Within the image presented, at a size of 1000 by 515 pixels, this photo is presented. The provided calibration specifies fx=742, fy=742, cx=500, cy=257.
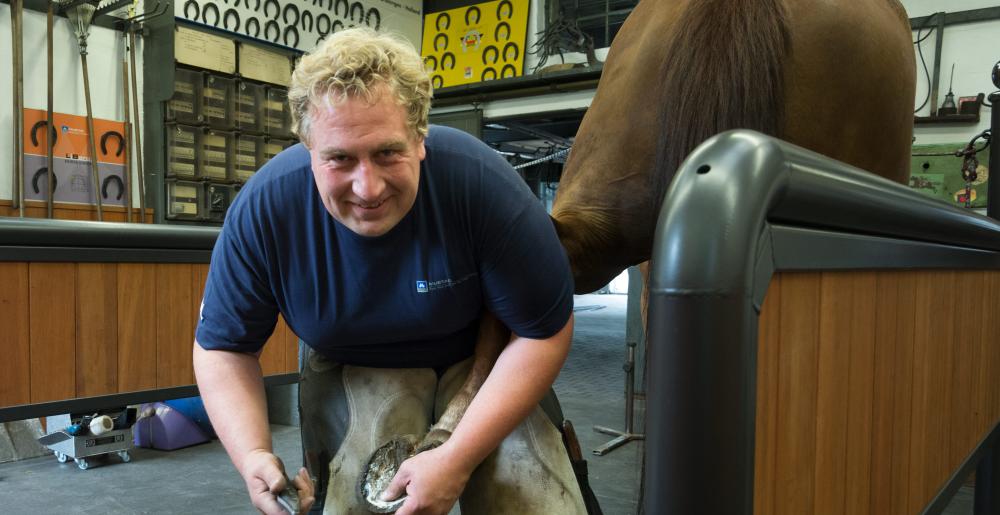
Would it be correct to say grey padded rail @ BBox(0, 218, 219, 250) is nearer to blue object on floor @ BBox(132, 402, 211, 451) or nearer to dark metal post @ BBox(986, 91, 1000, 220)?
blue object on floor @ BBox(132, 402, 211, 451)

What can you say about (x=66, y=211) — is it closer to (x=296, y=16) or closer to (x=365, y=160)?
(x=296, y=16)

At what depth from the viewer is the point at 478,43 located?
7.04 metres

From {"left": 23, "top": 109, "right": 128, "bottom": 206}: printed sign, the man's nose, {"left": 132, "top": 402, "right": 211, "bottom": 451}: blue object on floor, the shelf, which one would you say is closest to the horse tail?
the man's nose

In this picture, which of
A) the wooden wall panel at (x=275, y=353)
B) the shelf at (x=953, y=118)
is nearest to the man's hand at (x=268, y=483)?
the wooden wall panel at (x=275, y=353)

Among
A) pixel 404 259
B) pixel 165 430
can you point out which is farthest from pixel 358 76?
pixel 165 430

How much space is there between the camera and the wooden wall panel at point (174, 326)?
2.05 metres

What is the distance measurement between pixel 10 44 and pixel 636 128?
15.0 ft

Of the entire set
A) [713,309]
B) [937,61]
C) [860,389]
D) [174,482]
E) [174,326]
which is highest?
[937,61]

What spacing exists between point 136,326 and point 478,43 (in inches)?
219

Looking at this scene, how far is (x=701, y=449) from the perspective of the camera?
533mm

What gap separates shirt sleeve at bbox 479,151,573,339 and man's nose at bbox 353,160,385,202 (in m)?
0.19

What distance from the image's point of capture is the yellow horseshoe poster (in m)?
6.79

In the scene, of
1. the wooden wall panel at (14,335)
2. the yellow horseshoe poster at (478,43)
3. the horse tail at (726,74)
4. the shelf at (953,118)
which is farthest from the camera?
the yellow horseshoe poster at (478,43)

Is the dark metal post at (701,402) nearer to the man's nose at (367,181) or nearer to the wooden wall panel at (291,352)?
the man's nose at (367,181)
